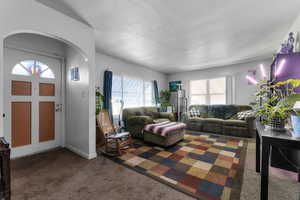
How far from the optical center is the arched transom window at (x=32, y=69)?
242cm

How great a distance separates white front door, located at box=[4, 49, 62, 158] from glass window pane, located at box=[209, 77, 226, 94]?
5.42 metres

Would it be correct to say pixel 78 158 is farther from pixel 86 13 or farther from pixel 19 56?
pixel 86 13

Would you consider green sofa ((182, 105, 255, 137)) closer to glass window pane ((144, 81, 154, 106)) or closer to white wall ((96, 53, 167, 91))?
glass window pane ((144, 81, 154, 106))

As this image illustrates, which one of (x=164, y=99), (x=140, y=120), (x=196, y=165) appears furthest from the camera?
(x=164, y=99)

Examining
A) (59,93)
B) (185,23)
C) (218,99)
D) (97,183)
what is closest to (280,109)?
(185,23)

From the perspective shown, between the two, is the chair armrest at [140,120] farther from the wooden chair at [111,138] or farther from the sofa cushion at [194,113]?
the sofa cushion at [194,113]


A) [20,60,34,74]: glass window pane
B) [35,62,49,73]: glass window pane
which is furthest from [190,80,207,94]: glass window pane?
[20,60,34,74]: glass window pane

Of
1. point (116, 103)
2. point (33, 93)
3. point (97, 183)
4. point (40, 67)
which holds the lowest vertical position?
point (97, 183)

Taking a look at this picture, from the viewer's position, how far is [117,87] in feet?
13.9

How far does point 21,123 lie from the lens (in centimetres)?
244

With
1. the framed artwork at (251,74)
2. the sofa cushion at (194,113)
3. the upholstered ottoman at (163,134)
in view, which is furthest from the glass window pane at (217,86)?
the upholstered ottoman at (163,134)

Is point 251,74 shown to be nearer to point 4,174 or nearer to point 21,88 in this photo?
point 4,174

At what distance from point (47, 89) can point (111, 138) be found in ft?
6.07

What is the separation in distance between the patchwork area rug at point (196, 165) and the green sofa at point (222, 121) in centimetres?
70
